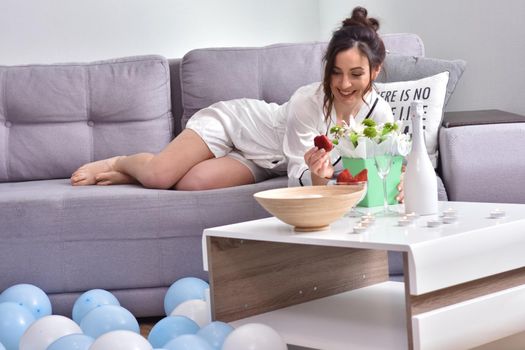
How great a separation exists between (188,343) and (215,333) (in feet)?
0.40

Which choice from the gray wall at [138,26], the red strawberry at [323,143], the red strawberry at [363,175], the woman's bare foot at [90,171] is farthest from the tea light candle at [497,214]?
the gray wall at [138,26]

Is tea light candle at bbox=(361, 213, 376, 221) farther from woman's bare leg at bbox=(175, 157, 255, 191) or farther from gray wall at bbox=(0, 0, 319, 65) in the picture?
gray wall at bbox=(0, 0, 319, 65)

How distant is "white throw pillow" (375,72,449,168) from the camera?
303 centimetres

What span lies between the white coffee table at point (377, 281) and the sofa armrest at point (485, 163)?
577mm

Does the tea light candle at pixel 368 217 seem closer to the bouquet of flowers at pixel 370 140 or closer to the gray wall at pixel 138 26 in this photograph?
the bouquet of flowers at pixel 370 140

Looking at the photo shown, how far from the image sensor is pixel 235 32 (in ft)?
14.4

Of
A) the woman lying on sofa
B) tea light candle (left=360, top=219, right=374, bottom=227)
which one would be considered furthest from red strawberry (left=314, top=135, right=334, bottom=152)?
tea light candle (left=360, top=219, right=374, bottom=227)

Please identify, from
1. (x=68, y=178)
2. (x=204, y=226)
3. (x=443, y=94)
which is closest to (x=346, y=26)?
(x=443, y=94)

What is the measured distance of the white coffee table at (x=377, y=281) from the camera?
169 cm

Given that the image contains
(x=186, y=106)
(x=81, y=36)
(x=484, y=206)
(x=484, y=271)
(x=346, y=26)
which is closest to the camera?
(x=484, y=271)

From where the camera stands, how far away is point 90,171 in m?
3.21

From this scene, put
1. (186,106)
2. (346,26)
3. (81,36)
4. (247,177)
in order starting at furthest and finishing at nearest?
1. (81,36)
2. (186,106)
3. (247,177)
4. (346,26)

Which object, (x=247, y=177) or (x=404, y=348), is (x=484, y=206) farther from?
(x=247, y=177)

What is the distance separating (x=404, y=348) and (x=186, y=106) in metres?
1.91
